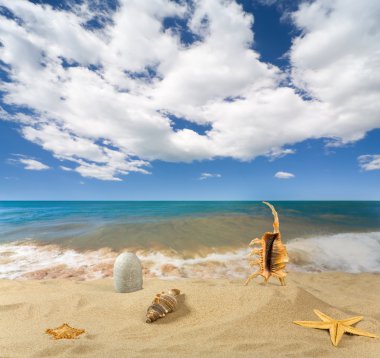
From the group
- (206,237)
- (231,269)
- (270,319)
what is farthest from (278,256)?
(206,237)

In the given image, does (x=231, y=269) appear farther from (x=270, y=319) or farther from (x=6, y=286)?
(x=6, y=286)

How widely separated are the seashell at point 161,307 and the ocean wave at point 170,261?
348 cm

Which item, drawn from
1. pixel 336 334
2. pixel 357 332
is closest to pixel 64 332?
pixel 336 334

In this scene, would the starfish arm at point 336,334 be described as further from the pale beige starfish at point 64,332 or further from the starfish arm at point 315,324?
the pale beige starfish at point 64,332

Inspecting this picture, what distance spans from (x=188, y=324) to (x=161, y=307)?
45cm

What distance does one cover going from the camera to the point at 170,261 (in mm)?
8570

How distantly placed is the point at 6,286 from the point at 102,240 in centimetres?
660

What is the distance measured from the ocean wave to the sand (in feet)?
8.63

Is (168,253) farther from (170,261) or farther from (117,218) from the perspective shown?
(117,218)

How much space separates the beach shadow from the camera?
3.44 meters

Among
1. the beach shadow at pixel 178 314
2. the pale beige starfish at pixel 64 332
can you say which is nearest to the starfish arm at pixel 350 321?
the beach shadow at pixel 178 314

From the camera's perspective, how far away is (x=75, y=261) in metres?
8.55

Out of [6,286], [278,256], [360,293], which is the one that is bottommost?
[360,293]

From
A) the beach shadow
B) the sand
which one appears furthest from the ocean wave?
the beach shadow
